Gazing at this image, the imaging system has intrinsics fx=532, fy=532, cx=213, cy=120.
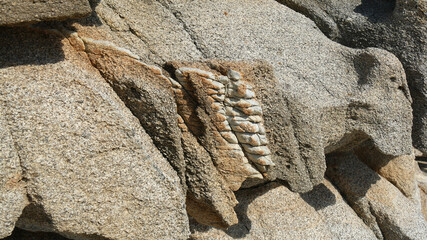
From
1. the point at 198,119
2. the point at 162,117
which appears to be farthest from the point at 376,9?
the point at 162,117

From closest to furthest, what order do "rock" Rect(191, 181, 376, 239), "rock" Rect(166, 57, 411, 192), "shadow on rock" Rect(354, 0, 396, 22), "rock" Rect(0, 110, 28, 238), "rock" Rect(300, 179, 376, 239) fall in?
"rock" Rect(0, 110, 28, 238) → "rock" Rect(166, 57, 411, 192) → "rock" Rect(191, 181, 376, 239) → "rock" Rect(300, 179, 376, 239) → "shadow on rock" Rect(354, 0, 396, 22)

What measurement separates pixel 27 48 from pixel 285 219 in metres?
1.76

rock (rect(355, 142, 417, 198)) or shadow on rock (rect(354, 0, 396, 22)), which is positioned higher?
shadow on rock (rect(354, 0, 396, 22))

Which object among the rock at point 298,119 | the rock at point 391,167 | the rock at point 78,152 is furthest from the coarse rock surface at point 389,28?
the rock at point 78,152

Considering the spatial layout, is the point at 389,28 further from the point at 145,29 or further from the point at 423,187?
the point at 145,29

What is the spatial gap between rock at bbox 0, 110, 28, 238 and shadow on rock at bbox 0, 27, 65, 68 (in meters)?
0.25

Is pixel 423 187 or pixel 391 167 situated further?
pixel 423 187

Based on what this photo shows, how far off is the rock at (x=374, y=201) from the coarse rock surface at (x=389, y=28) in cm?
45

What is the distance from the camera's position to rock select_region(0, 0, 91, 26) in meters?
1.79

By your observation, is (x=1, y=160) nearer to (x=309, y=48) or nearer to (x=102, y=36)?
(x=102, y=36)

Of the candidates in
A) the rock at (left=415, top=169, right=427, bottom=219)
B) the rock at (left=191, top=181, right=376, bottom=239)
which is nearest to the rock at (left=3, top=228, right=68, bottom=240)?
the rock at (left=191, top=181, right=376, bottom=239)

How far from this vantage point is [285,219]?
10.1ft

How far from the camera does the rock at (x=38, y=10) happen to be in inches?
70.4

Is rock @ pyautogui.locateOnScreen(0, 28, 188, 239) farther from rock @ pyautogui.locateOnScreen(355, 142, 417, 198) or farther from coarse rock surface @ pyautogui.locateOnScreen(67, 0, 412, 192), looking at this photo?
rock @ pyautogui.locateOnScreen(355, 142, 417, 198)
